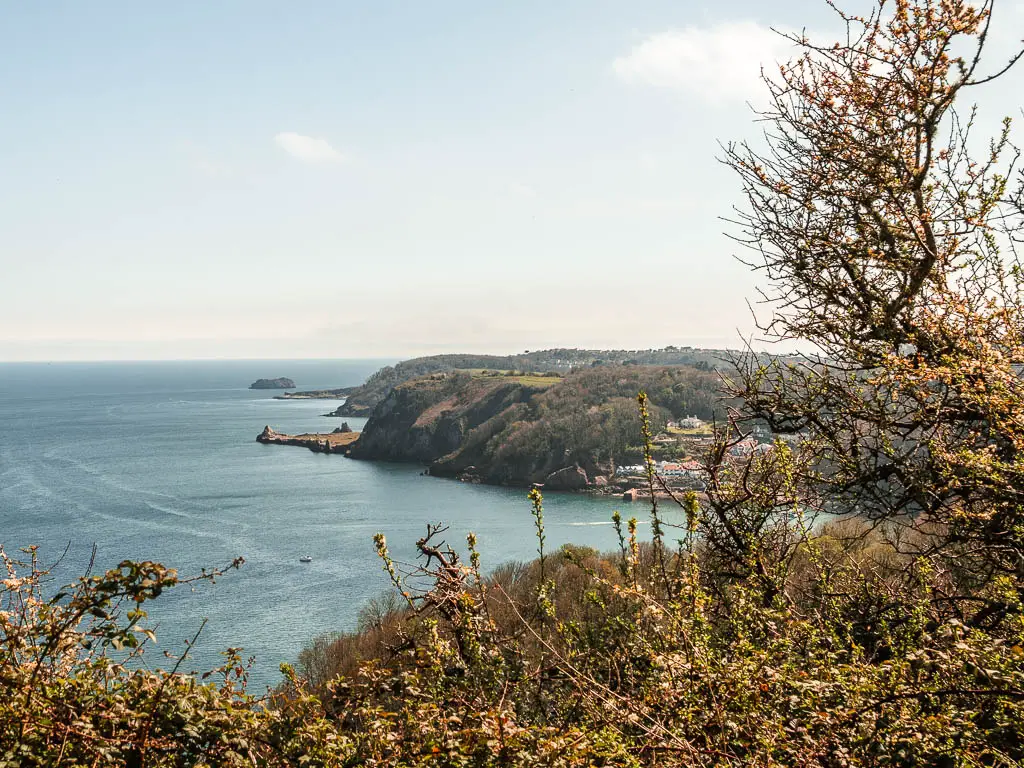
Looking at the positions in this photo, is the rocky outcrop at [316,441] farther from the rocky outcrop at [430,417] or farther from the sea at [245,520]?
the rocky outcrop at [430,417]

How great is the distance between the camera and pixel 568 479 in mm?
75062

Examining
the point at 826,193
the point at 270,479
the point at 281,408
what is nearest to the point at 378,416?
the point at 270,479

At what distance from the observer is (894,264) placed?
4117 mm

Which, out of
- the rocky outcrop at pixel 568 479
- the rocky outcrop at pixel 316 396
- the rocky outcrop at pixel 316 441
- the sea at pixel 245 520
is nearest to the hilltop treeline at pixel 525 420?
the rocky outcrop at pixel 568 479

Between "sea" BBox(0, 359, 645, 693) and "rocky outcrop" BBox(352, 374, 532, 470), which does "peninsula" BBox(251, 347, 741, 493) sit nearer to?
"rocky outcrop" BBox(352, 374, 532, 470)

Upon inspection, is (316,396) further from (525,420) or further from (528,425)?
(528,425)

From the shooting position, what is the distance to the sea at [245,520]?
34344 mm

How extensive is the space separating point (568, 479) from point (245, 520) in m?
32.5

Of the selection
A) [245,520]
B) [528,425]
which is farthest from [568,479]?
[245,520]

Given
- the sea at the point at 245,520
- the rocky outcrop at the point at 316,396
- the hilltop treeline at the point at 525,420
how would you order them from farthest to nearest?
the rocky outcrop at the point at 316,396, the hilltop treeline at the point at 525,420, the sea at the point at 245,520

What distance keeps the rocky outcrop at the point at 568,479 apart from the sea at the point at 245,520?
10.7ft

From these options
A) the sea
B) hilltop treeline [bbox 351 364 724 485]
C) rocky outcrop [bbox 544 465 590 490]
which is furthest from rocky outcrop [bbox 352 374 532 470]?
rocky outcrop [bbox 544 465 590 490]

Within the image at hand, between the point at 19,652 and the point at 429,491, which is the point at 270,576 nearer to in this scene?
the point at 429,491

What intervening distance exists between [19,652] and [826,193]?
452 centimetres
